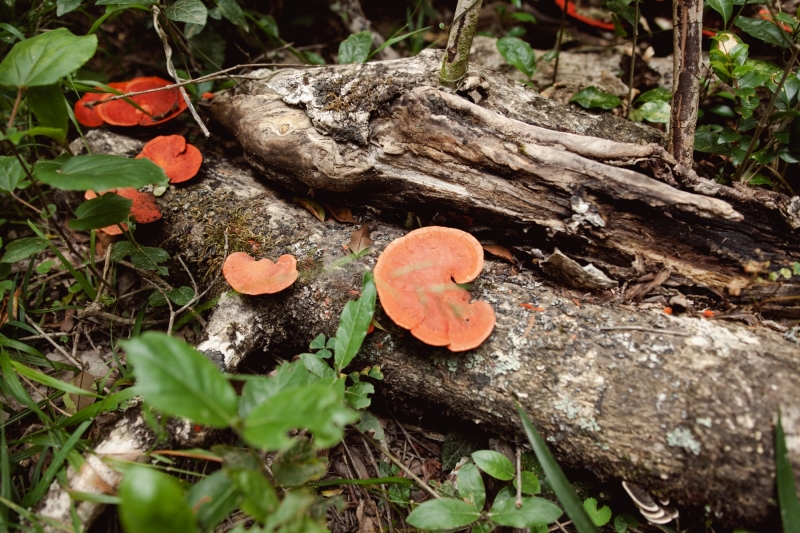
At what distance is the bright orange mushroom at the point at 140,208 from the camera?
125 inches

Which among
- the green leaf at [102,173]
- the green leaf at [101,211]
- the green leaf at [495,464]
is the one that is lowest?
the green leaf at [495,464]

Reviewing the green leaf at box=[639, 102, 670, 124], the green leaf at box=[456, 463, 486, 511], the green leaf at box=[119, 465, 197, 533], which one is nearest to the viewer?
the green leaf at box=[119, 465, 197, 533]

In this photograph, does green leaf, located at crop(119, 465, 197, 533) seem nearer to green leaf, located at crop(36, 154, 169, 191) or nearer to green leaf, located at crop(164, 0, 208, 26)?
green leaf, located at crop(36, 154, 169, 191)

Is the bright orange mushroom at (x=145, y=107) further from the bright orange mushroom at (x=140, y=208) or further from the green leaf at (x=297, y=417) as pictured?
the green leaf at (x=297, y=417)

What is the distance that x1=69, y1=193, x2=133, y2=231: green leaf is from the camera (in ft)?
8.44

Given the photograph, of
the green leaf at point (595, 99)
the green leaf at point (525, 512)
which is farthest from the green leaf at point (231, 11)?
the green leaf at point (525, 512)

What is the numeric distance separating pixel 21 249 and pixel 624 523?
147 inches

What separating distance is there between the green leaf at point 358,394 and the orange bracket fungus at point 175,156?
194 cm

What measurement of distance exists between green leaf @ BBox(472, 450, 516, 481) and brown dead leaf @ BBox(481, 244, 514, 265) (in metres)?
1.12

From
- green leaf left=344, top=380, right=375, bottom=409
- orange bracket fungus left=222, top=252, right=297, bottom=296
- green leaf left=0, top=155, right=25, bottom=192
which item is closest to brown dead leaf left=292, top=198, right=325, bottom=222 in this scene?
orange bracket fungus left=222, top=252, right=297, bottom=296

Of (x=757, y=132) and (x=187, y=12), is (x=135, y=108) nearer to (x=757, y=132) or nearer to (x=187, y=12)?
(x=187, y=12)

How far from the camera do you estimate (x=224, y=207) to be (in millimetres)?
3238

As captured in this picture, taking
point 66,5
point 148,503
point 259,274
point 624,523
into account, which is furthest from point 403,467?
point 66,5

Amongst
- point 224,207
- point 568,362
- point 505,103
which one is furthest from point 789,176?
point 224,207
